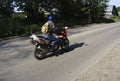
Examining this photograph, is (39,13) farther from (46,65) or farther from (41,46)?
(46,65)

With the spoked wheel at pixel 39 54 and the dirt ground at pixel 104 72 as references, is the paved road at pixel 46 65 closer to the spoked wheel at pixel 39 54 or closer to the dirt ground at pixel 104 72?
the spoked wheel at pixel 39 54

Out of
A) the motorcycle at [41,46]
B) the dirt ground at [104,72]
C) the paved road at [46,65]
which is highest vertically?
the motorcycle at [41,46]

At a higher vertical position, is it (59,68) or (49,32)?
(49,32)

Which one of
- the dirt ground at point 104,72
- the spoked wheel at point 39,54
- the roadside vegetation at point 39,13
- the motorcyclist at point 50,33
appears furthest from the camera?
the roadside vegetation at point 39,13

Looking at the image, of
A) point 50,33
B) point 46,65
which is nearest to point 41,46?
point 50,33

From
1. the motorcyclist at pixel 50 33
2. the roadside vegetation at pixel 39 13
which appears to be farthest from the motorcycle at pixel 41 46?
the roadside vegetation at pixel 39 13

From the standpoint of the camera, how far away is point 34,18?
38.0 metres

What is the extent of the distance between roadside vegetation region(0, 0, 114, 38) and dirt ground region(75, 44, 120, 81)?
13.5m

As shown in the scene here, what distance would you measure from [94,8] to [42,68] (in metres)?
43.3

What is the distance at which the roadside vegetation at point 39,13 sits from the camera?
24.3 metres

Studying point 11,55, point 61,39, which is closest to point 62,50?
point 61,39

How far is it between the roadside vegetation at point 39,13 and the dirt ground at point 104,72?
44.3 ft

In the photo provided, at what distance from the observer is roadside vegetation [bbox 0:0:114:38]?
79.8 feet

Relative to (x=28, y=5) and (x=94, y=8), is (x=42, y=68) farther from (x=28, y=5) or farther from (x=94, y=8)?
(x=94, y=8)
